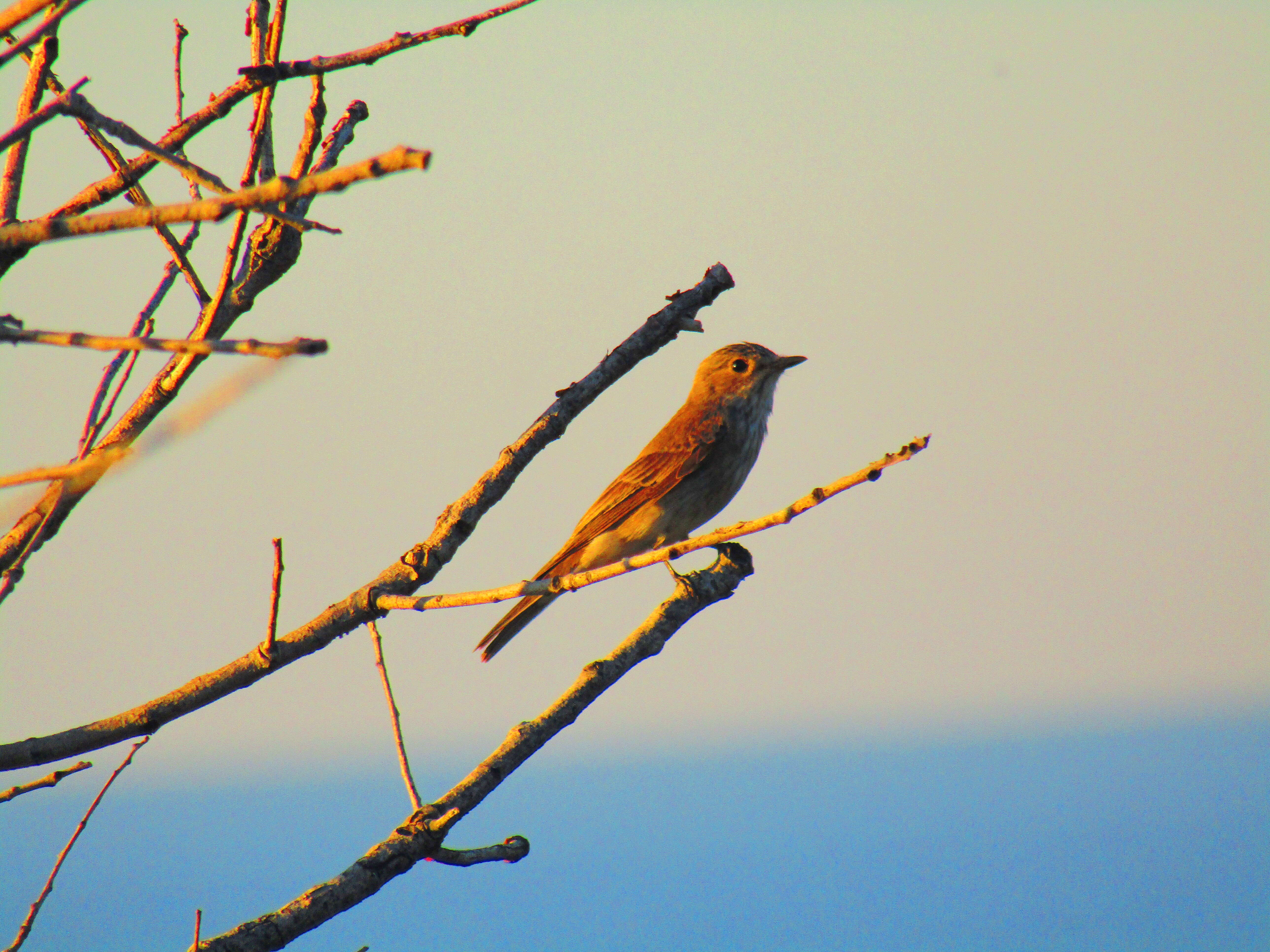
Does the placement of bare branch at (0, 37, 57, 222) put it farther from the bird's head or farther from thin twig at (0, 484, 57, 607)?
the bird's head

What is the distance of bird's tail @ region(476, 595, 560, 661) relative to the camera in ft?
19.8

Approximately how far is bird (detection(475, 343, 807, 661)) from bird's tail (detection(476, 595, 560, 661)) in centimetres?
63

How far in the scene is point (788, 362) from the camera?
25.9 ft

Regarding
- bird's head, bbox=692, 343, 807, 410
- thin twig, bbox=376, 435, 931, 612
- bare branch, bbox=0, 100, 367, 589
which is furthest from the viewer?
bird's head, bbox=692, 343, 807, 410

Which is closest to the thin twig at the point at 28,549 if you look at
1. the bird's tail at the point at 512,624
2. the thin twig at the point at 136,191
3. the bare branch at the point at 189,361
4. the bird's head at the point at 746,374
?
the bare branch at the point at 189,361

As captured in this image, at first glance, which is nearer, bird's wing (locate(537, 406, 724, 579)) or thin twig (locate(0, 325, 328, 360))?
thin twig (locate(0, 325, 328, 360))

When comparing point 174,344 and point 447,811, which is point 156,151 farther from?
point 447,811

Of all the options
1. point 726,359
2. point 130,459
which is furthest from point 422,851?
point 726,359

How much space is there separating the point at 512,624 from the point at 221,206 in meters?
4.87

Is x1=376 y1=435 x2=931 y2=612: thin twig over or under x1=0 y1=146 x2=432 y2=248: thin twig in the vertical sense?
under

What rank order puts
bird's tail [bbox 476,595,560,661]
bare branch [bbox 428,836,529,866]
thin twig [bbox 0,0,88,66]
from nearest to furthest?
thin twig [bbox 0,0,88,66]
bare branch [bbox 428,836,529,866]
bird's tail [bbox 476,595,560,661]

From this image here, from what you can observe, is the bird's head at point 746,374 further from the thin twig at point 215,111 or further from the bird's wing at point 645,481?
the thin twig at point 215,111

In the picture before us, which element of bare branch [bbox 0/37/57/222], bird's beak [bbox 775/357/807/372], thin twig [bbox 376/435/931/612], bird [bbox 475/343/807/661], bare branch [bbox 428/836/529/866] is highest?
bird's beak [bbox 775/357/807/372]

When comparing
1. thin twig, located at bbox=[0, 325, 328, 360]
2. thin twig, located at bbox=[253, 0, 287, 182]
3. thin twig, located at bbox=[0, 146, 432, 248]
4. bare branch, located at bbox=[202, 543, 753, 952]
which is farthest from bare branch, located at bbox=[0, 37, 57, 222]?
bare branch, located at bbox=[202, 543, 753, 952]
